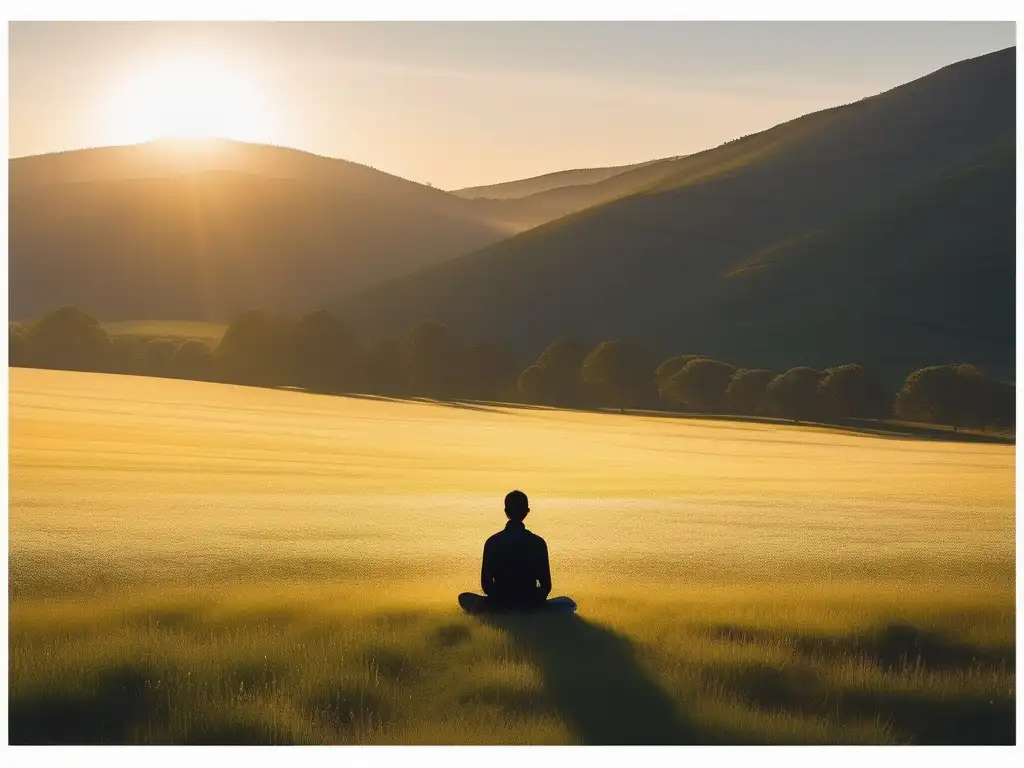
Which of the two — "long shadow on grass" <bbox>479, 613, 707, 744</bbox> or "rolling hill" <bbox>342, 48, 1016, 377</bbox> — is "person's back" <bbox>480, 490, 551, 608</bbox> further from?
"rolling hill" <bbox>342, 48, 1016, 377</bbox>

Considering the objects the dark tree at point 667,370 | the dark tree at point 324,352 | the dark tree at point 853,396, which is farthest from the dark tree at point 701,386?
the dark tree at point 324,352

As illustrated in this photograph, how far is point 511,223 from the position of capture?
7761 inches

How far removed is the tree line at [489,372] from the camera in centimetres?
3828

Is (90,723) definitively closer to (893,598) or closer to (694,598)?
(694,598)

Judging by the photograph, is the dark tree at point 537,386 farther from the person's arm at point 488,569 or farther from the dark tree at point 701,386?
the person's arm at point 488,569

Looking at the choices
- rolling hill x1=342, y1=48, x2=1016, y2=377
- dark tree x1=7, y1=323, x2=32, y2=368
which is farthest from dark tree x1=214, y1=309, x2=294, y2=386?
rolling hill x1=342, y1=48, x2=1016, y2=377

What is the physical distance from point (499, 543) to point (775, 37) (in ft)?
18.8

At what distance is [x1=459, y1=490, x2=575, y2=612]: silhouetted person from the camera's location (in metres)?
7.09

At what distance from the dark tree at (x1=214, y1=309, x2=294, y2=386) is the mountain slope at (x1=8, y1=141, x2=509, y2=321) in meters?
80.5

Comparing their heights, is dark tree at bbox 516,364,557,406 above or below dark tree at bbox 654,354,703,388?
below

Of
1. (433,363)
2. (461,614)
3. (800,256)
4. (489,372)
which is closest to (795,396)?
(489,372)

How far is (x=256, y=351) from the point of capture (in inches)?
1753

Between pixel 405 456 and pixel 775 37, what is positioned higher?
pixel 775 37

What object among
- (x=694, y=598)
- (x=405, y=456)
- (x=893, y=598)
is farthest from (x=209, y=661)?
(x=405, y=456)
